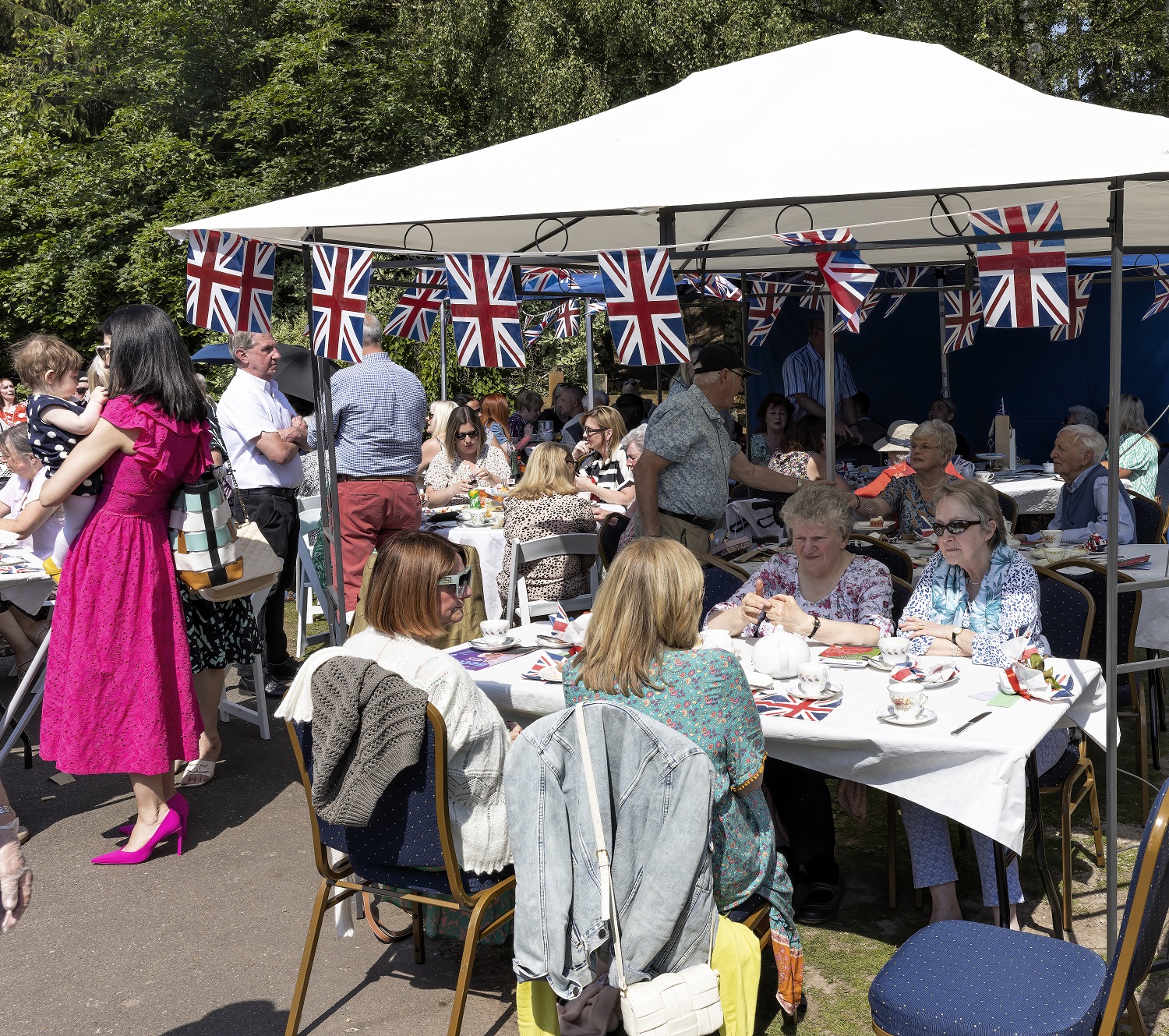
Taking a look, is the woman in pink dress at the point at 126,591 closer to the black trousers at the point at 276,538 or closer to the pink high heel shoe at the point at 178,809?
the pink high heel shoe at the point at 178,809

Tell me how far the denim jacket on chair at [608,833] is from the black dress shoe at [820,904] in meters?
1.29

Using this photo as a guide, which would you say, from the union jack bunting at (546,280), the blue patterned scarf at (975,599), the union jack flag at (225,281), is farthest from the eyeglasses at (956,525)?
the union jack bunting at (546,280)

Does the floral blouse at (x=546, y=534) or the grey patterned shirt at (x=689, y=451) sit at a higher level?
the grey patterned shirt at (x=689, y=451)

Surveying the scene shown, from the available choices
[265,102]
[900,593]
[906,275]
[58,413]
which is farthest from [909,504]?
[265,102]

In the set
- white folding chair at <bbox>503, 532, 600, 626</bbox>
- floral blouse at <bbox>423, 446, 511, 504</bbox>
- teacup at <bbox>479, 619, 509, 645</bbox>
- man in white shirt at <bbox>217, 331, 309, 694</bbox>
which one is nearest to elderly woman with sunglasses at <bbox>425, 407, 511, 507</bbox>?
floral blouse at <bbox>423, 446, 511, 504</bbox>

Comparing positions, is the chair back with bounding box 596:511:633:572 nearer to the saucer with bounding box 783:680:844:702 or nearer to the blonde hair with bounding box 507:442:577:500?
the blonde hair with bounding box 507:442:577:500

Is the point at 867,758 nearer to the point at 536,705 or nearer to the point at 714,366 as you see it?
the point at 536,705

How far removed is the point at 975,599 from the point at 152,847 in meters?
3.03

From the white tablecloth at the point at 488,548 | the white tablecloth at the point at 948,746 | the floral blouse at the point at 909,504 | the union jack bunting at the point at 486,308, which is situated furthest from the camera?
the white tablecloth at the point at 488,548

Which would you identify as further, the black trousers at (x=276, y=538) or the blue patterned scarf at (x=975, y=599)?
the black trousers at (x=276, y=538)

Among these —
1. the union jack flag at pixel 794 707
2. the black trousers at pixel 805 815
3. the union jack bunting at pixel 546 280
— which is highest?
the union jack bunting at pixel 546 280

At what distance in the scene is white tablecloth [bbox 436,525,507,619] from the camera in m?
6.16

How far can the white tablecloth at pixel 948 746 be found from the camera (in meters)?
2.70

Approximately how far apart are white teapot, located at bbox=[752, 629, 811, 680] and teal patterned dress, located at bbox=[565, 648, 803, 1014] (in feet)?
1.95
